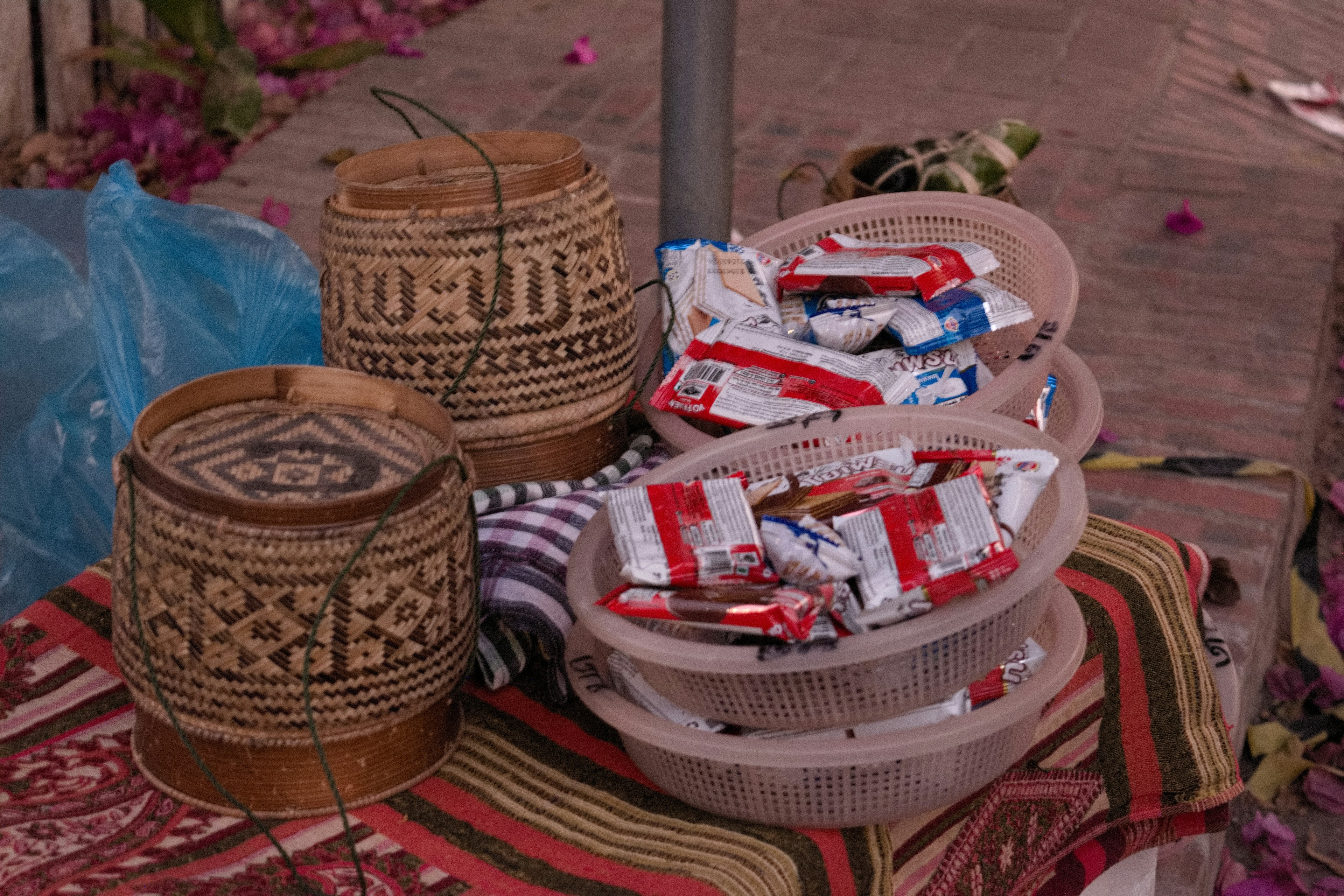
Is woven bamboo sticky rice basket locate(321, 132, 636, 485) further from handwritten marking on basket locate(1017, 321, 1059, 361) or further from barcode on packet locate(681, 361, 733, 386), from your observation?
handwritten marking on basket locate(1017, 321, 1059, 361)

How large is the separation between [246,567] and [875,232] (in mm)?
937

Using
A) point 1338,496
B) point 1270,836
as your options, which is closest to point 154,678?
point 1270,836

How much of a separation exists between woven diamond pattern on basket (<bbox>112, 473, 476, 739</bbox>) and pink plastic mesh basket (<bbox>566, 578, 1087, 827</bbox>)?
16 cm

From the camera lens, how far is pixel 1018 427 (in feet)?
3.79

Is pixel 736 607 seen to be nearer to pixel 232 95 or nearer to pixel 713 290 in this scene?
pixel 713 290

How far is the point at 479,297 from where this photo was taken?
1216mm

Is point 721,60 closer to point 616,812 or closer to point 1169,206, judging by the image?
point 616,812

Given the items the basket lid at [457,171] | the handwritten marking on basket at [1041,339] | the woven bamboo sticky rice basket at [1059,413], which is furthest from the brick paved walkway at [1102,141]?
the basket lid at [457,171]

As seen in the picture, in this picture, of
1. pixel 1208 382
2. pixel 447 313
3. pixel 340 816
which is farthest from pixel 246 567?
pixel 1208 382

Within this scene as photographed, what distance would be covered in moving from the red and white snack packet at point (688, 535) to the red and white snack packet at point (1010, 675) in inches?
8.7

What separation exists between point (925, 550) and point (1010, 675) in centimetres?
21

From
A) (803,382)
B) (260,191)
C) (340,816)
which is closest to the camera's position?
(340,816)

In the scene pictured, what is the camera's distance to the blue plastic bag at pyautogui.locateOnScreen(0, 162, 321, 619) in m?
1.58

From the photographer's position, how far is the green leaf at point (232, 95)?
11.0 ft
